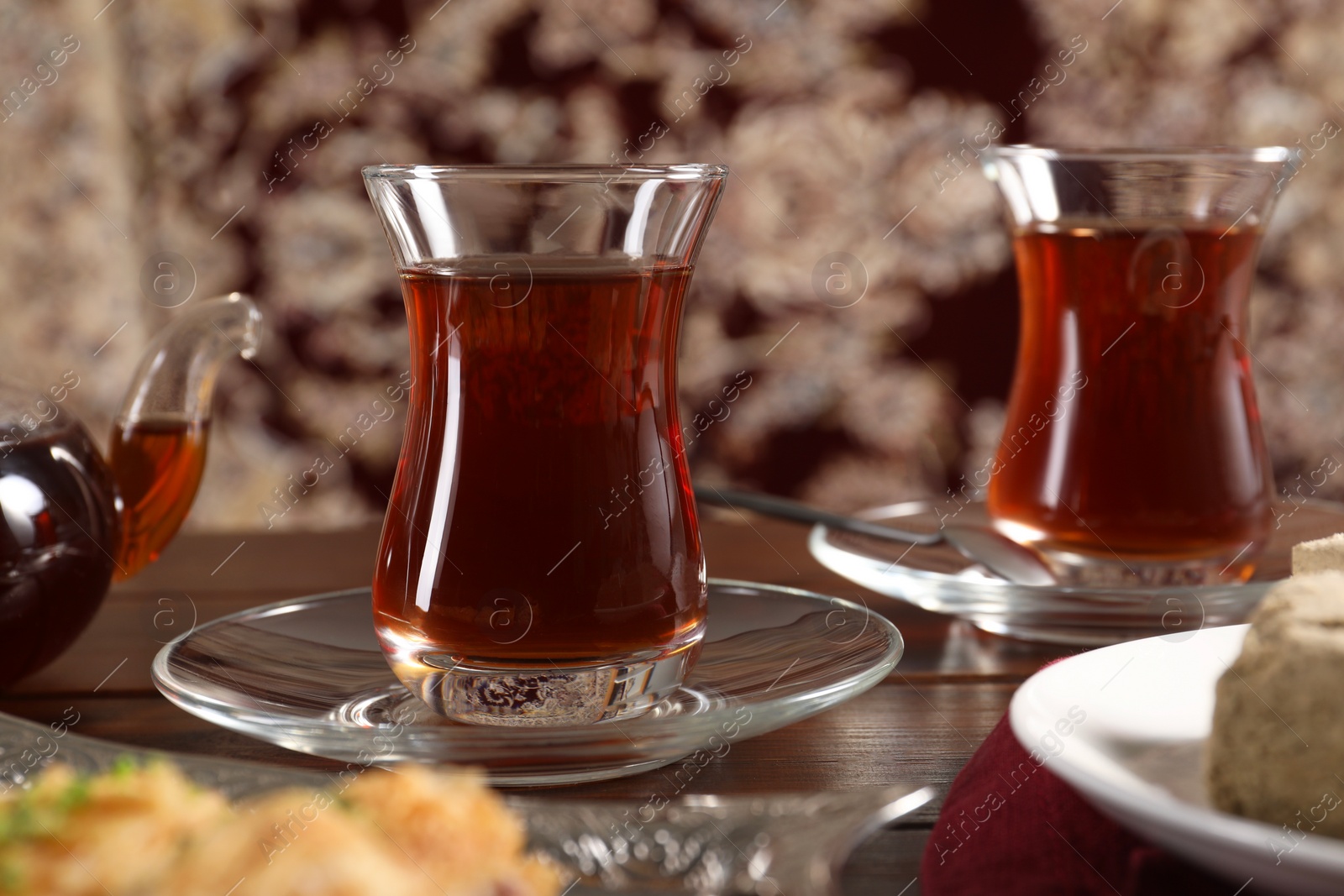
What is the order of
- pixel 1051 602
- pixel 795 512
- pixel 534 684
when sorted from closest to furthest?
pixel 534 684, pixel 1051 602, pixel 795 512

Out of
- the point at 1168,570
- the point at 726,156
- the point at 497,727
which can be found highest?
the point at 726,156

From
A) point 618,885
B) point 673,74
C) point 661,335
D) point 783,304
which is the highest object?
point 673,74

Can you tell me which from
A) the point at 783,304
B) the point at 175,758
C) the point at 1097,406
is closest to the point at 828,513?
the point at 1097,406

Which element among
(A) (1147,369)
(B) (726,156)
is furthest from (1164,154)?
(B) (726,156)

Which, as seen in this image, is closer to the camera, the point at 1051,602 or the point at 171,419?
the point at 1051,602

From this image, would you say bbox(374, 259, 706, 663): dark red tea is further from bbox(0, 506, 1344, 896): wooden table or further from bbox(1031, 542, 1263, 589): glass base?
bbox(1031, 542, 1263, 589): glass base

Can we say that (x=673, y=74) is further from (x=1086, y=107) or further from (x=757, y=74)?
(x=1086, y=107)

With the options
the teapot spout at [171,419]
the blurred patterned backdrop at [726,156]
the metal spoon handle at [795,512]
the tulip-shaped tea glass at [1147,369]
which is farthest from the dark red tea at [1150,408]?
the blurred patterned backdrop at [726,156]

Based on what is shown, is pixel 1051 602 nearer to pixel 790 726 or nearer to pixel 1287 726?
pixel 790 726
